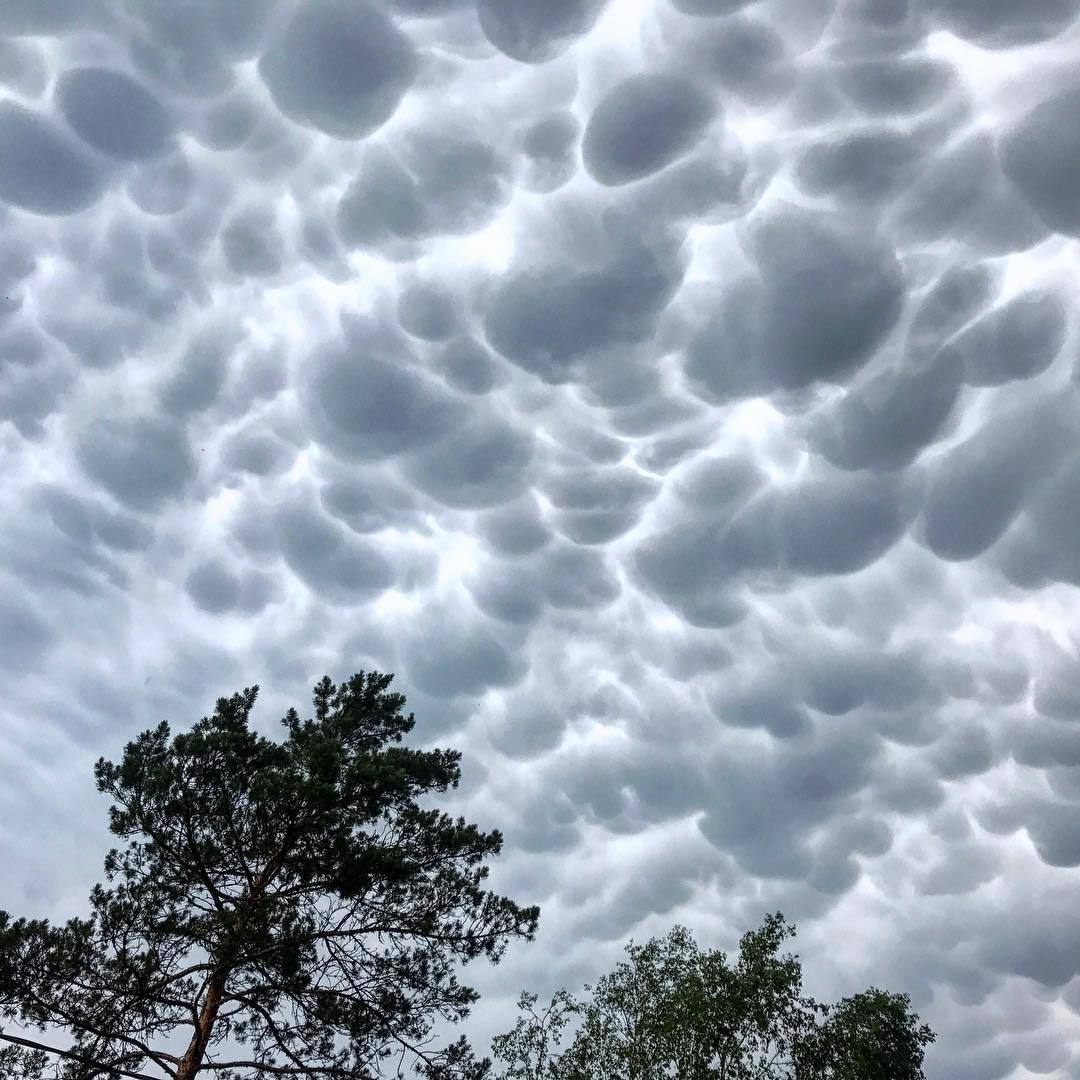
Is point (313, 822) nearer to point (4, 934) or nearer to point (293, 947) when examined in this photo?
point (293, 947)

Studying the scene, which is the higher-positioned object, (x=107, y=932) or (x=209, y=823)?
(x=209, y=823)

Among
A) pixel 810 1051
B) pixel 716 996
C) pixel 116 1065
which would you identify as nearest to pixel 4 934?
pixel 116 1065

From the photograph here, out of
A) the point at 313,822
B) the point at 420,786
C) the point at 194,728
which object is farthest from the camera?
the point at 420,786

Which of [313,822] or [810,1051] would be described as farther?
[810,1051]

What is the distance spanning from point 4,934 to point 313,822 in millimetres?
5948

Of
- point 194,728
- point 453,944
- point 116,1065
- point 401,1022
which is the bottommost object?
point 116,1065

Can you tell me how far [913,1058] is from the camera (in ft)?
114

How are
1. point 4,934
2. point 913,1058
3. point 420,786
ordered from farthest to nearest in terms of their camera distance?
point 913,1058
point 420,786
point 4,934

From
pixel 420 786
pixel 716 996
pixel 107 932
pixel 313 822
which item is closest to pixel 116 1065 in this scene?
pixel 107 932

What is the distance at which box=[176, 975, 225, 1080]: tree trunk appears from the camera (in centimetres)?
1612

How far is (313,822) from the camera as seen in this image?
60.1 ft

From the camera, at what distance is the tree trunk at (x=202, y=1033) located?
1612 centimetres

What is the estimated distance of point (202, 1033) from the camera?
16703mm

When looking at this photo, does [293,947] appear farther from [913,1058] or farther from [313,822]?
[913,1058]
